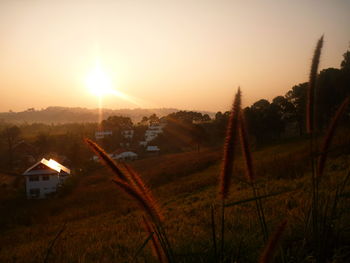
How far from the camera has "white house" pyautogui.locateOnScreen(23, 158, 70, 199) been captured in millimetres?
41344

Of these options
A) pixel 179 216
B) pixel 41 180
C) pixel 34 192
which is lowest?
pixel 34 192

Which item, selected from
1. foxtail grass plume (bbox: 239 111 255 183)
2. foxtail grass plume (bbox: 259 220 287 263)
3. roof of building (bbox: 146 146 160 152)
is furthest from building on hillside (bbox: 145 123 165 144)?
foxtail grass plume (bbox: 259 220 287 263)

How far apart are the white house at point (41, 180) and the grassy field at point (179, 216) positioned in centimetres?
166

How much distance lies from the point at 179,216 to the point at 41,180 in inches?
1408

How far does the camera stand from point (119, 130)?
9775 cm

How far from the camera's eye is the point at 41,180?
41.7m

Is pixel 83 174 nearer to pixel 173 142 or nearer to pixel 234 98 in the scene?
pixel 173 142

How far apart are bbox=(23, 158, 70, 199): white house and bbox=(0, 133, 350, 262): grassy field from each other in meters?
1.66

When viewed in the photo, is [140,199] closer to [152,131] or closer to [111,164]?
[111,164]

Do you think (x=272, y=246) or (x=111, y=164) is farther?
(x=111, y=164)

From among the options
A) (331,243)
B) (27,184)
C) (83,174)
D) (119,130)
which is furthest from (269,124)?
(119,130)

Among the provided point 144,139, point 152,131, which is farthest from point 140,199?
point 152,131

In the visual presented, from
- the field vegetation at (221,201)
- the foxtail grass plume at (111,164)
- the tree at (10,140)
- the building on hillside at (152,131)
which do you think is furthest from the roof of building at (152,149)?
the foxtail grass plume at (111,164)

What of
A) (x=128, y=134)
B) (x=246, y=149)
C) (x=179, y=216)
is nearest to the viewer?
(x=246, y=149)
